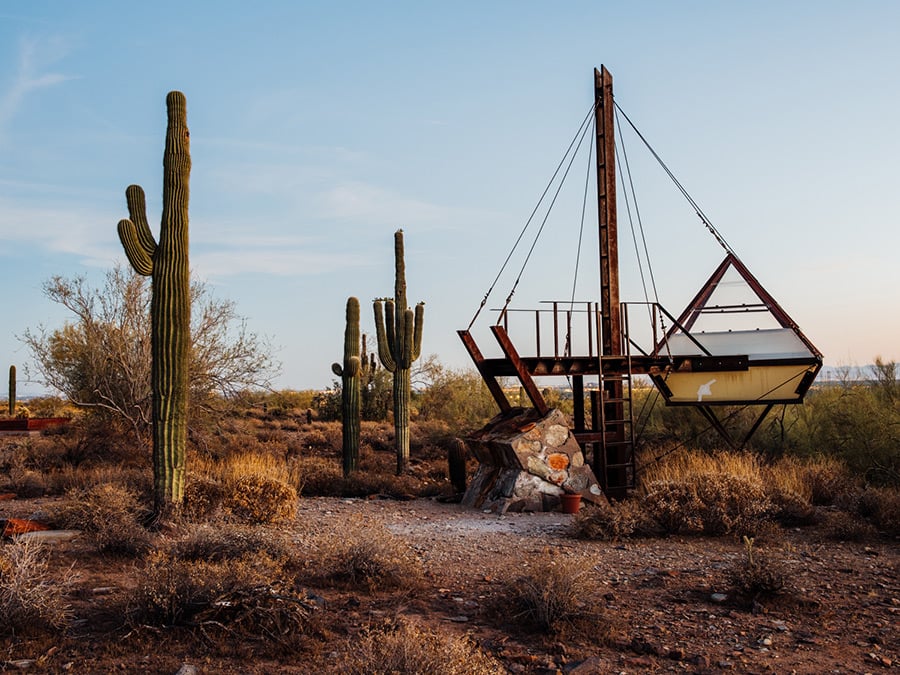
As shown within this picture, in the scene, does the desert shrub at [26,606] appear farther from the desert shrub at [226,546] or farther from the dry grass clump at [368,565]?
the dry grass clump at [368,565]

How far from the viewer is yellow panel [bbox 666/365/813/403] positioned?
650 inches

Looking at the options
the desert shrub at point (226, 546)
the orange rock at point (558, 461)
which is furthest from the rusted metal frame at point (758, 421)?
the desert shrub at point (226, 546)

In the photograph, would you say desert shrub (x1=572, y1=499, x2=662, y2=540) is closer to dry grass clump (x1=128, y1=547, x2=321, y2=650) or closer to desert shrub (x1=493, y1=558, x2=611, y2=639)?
desert shrub (x1=493, y1=558, x2=611, y2=639)

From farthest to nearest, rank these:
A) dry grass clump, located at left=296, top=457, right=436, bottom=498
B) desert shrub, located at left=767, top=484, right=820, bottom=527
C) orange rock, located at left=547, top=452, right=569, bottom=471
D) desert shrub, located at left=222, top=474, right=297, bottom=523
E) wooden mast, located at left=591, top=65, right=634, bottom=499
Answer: dry grass clump, located at left=296, top=457, right=436, bottom=498
wooden mast, located at left=591, top=65, right=634, bottom=499
orange rock, located at left=547, top=452, right=569, bottom=471
desert shrub, located at left=222, top=474, right=297, bottom=523
desert shrub, located at left=767, top=484, right=820, bottom=527

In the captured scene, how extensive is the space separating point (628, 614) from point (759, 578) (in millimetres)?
1319

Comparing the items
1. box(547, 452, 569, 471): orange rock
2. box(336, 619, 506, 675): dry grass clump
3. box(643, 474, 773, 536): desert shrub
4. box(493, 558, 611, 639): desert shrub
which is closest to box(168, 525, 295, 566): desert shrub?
box(493, 558, 611, 639): desert shrub

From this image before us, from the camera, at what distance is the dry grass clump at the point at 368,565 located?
8227 mm

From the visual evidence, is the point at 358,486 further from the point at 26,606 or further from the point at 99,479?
the point at 26,606

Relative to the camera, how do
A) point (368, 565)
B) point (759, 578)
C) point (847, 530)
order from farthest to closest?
point (847, 530), point (368, 565), point (759, 578)

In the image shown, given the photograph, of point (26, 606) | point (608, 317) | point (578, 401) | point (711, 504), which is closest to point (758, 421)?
Answer: point (578, 401)

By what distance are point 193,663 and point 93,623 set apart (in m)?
1.41

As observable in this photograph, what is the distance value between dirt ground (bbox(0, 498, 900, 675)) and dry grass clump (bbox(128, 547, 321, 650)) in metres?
0.20

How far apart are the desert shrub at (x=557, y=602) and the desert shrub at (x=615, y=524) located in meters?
3.37

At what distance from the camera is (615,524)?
35.3 feet
